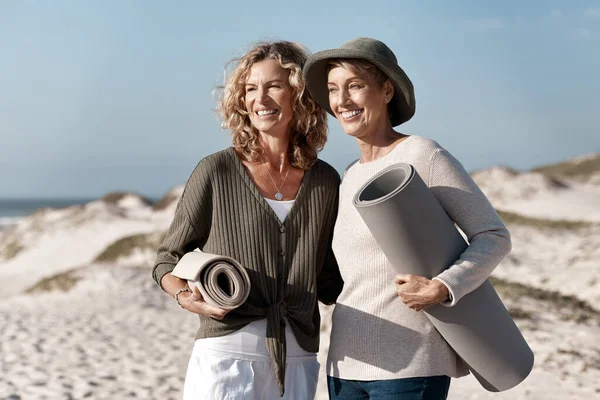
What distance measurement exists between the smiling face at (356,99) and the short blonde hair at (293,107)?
0.20 meters

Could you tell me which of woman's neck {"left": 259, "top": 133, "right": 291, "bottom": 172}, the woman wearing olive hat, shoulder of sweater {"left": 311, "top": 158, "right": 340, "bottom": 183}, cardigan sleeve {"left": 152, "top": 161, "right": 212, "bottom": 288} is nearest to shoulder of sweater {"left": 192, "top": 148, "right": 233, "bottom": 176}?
cardigan sleeve {"left": 152, "top": 161, "right": 212, "bottom": 288}

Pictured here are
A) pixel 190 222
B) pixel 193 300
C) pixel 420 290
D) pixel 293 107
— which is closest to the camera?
pixel 420 290

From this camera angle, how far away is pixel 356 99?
2.92 m

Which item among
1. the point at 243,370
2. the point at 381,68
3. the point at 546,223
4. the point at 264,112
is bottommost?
the point at 546,223

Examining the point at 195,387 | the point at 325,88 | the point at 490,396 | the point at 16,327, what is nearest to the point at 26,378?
the point at 16,327

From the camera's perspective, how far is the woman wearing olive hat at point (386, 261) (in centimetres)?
266

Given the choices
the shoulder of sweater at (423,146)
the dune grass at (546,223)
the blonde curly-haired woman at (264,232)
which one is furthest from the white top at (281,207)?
the dune grass at (546,223)

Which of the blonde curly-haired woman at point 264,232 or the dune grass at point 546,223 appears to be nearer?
the blonde curly-haired woman at point 264,232

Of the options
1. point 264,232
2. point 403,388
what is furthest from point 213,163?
point 403,388

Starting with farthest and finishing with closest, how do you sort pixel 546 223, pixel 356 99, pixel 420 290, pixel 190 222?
pixel 546 223
pixel 190 222
pixel 356 99
pixel 420 290

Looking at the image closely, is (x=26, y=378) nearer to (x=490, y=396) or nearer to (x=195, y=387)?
(x=490, y=396)

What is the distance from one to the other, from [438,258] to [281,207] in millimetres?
737

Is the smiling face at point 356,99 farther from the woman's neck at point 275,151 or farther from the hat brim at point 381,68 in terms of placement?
the woman's neck at point 275,151

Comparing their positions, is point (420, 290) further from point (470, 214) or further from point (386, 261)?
point (470, 214)
